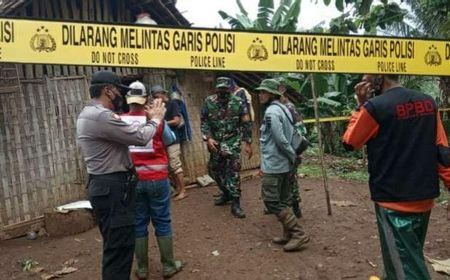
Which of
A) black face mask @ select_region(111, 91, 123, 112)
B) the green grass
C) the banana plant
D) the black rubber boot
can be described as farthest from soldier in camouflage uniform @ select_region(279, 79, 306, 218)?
the banana plant

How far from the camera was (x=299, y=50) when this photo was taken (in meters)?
4.20

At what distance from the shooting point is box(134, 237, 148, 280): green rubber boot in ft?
15.8

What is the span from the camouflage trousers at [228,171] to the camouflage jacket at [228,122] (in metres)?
0.12

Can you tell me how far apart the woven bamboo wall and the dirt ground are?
0.59m

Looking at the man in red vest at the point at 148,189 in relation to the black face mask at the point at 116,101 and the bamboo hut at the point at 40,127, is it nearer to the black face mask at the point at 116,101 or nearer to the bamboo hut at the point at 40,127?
the black face mask at the point at 116,101

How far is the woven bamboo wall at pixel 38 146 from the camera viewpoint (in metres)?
6.64

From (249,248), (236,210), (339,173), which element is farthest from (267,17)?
(249,248)

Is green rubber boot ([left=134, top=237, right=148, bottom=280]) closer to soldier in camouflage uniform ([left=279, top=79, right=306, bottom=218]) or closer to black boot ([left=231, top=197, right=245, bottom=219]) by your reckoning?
soldier in camouflage uniform ([left=279, top=79, right=306, bottom=218])

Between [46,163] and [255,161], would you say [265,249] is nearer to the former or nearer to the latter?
[46,163]

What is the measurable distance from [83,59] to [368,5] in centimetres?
274

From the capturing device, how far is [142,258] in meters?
4.86

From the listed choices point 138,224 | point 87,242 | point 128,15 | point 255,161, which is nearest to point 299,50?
point 138,224

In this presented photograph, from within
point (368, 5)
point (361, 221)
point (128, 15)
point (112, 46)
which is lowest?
point (361, 221)

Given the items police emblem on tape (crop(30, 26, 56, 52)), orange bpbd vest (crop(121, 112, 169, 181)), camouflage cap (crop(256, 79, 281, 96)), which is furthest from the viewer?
camouflage cap (crop(256, 79, 281, 96))
